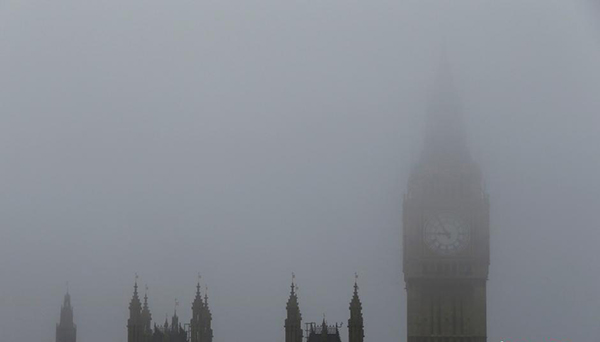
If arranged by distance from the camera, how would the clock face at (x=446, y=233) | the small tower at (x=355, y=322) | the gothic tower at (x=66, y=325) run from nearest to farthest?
the small tower at (x=355, y=322) → the clock face at (x=446, y=233) → the gothic tower at (x=66, y=325)

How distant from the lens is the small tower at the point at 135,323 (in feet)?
374

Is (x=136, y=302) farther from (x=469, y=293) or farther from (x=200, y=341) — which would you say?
(x=469, y=293)

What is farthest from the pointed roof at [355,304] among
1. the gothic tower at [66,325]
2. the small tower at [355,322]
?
the gothic tower at [66,325]

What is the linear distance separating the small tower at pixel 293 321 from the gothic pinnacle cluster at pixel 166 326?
7.61 meters

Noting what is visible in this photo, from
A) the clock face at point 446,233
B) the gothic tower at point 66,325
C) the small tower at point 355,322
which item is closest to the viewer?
the small tower at point 355,322

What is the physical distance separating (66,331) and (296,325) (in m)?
64.8

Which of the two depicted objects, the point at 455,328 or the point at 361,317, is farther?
the point at 455,328

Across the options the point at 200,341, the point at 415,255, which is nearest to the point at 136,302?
the point at 200,341

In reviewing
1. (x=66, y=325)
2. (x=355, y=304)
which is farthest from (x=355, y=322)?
(x=66, y=325)

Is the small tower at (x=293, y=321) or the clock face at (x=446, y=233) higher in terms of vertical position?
the clock face at (x=446, y=233)

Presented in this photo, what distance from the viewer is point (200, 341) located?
110 metres

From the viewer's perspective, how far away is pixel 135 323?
114625 millimetres

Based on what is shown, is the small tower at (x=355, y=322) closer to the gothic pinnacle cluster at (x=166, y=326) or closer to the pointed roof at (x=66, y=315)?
the gothic pinnacle cluster at (x=166, y=326)

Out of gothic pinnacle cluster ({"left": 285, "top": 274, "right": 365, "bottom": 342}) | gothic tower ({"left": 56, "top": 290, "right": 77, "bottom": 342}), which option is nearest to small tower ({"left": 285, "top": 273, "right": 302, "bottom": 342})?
gothic pinnacle cluster ({"left": 285, "top": 274, "right": 365, "bottom": 342})
